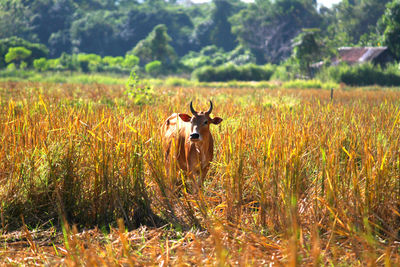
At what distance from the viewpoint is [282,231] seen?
9.47ft

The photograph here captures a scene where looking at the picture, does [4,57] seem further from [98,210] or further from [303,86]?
[98,210]

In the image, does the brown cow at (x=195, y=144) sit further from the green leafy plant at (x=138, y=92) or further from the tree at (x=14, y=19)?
the tree at (x=14, y=19)

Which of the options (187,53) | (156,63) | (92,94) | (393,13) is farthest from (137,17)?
(92,94)

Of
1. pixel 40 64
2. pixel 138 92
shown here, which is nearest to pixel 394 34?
pixel 138 92

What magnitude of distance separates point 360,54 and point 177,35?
4465 centimetres

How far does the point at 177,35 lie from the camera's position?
237ft

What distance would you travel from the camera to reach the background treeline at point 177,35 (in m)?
41.0

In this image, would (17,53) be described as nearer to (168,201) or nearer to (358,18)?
(168,201)

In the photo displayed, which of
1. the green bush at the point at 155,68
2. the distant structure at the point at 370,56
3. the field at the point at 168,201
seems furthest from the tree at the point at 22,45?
the field at the point at 168,201

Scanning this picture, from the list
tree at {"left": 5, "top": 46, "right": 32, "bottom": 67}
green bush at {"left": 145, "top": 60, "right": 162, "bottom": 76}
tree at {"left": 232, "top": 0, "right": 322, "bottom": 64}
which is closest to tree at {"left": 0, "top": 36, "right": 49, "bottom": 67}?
tree at {"left": 5, "top": 46, "right": 32, "bottom": 67}

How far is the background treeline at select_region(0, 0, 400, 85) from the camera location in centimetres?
4097

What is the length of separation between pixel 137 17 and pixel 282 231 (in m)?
68.2

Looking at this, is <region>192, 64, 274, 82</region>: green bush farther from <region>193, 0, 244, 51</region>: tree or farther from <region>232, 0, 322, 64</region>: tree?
<region>193, 0, 244, 51</region>: tree

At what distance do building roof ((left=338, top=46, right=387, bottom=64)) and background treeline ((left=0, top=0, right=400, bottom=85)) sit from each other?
4.11ft
